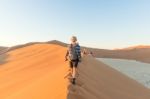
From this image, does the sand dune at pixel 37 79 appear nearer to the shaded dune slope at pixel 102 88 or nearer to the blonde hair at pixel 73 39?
the shaded dune slope at pixel 102 88

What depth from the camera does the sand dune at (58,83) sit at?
1018 centimetres

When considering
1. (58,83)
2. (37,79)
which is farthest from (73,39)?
(37,79)

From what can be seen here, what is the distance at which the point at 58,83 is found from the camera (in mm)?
10852

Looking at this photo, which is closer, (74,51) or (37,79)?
(74,51)

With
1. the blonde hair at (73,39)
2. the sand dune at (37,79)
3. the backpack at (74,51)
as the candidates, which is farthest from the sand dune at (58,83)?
the blonde hair at (73,39)

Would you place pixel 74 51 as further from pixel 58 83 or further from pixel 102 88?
pixel 102 88

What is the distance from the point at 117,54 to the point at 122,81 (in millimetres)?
33277

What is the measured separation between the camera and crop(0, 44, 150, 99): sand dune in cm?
1018

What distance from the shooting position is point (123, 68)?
2908cm

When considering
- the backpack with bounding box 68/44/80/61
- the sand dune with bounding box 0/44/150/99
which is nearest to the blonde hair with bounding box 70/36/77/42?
the backpack with bounding box 68/44/80/61

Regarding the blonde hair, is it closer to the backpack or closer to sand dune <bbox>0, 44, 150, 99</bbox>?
the backpack

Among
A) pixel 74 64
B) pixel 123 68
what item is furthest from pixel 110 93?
pixel 123 68

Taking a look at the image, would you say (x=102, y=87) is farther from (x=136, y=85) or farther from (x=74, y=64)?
(x=136, y=85)

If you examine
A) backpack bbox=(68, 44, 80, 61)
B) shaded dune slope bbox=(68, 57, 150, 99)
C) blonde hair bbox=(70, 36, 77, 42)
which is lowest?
shaded dune slope bbox=(68, 57, 150, 99)
